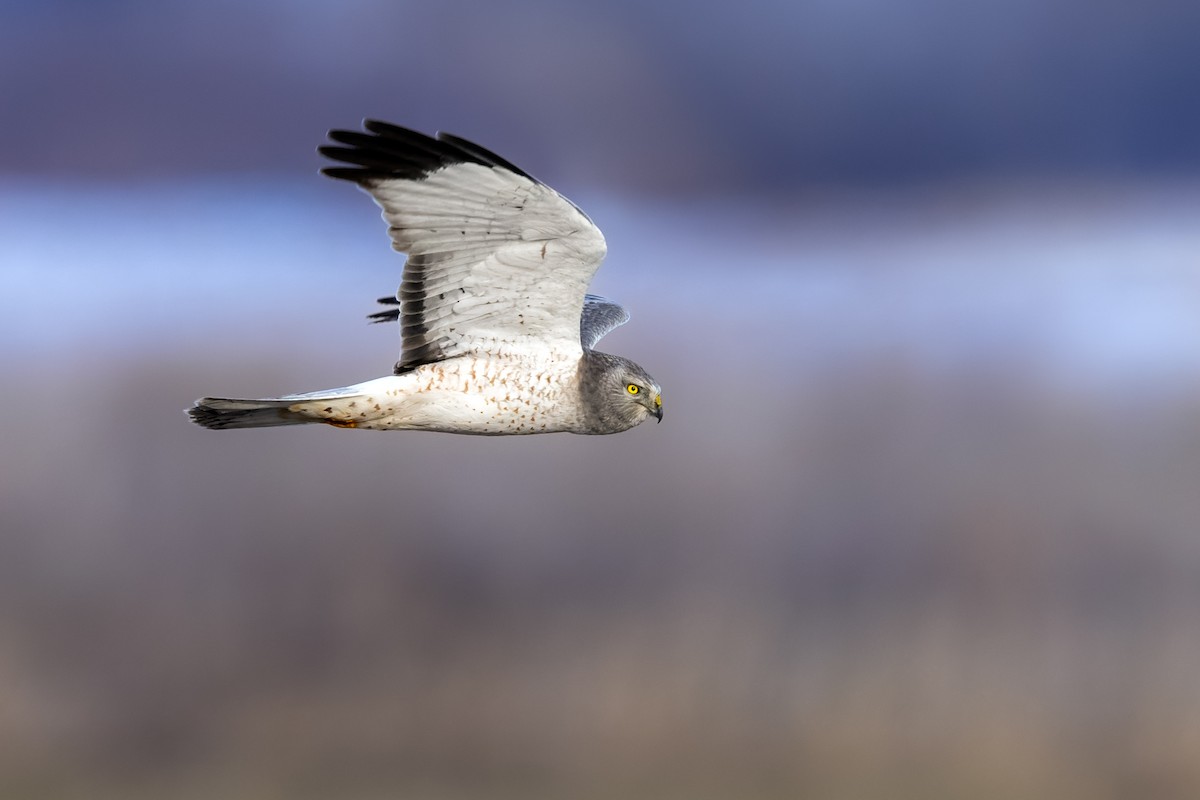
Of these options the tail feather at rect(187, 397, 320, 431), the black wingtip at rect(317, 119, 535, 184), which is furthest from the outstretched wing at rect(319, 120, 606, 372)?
the tail feather at rect(187, 397, 320, 431)

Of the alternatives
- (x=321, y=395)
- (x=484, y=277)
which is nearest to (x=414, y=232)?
(x=484, y=277)

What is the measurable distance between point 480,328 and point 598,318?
4.97 ft

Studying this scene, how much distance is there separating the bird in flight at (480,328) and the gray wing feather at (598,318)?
877 mm

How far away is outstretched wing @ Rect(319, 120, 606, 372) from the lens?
5.66 meters

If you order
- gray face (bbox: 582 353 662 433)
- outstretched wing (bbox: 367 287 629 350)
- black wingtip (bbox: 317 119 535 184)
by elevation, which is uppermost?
black wingtip (bbox: 317 119 535 184)

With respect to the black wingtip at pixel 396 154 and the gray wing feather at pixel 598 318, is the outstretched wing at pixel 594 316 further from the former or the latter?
the black wingtip at pixel 396 154

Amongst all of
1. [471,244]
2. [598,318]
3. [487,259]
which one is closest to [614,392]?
[487,259]

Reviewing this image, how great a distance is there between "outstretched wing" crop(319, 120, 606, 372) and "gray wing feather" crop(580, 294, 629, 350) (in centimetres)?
97

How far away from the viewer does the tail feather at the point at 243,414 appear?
6.24 meters

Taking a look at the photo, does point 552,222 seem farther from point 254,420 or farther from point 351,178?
point 254,420

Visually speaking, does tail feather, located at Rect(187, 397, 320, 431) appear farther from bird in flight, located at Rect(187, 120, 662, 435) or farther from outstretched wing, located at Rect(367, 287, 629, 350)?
outstretched wing, located at Rect(367, 287, 629, 350)

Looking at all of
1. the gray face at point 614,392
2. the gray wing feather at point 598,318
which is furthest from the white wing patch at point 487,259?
the gray wing feather at point 598,318

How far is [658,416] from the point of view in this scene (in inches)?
255

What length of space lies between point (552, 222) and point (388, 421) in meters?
1.24
